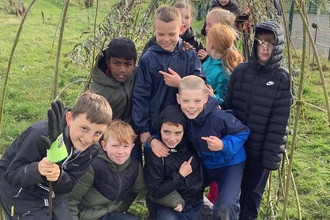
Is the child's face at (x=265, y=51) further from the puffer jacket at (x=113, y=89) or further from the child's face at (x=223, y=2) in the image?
the child's face at (x=223, y=2)

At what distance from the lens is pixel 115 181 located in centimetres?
226

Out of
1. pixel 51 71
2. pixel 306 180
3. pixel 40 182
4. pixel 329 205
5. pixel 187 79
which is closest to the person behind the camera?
pixel 40 182

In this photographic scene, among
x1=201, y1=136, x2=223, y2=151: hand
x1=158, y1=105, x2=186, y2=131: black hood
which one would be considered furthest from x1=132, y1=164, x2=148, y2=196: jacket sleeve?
x1=201, y1=136, x2=223, y2=151: hand

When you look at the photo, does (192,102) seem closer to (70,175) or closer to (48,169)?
(70,175)

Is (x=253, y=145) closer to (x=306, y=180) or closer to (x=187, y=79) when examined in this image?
(x=187, y=79)

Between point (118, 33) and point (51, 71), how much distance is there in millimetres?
4086

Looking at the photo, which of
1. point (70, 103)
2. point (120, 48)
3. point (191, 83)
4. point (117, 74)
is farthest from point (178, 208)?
point (70, 103)

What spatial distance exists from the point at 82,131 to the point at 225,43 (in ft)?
3.54

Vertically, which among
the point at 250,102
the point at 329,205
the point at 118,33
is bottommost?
the point at 329,205

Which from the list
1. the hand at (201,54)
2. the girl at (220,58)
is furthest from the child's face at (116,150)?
the hand at (201,54)

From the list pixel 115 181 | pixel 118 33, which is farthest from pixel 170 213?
pixel 118 33

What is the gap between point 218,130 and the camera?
230cm

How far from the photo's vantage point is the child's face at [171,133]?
7.37 feet

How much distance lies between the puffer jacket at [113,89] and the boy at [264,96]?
1.76ft
